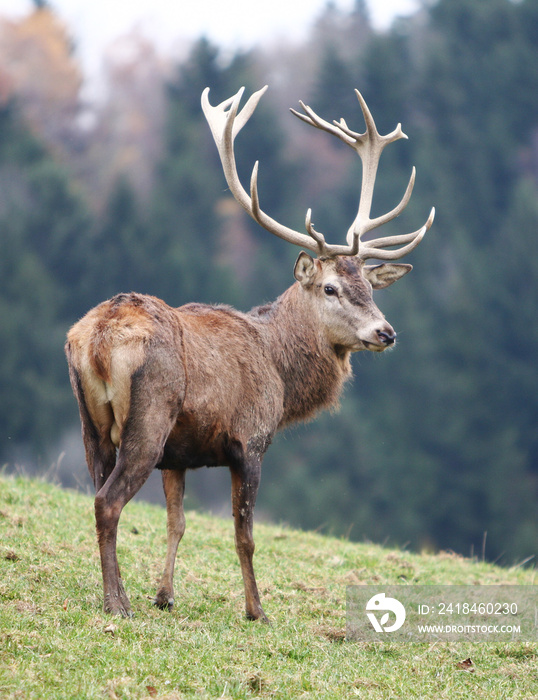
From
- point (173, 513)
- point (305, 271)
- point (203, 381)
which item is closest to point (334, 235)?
point (305, 271)

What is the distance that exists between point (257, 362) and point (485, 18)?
45.3m

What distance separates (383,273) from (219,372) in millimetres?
2126

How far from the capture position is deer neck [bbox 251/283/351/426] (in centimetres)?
729

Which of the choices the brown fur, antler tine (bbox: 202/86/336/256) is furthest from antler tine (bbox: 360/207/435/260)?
antler tine (bbox: 202/86/336/256)

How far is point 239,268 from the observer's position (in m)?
44.5

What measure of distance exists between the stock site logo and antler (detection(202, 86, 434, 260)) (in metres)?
2.48

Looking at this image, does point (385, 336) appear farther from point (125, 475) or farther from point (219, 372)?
point (125, 475)

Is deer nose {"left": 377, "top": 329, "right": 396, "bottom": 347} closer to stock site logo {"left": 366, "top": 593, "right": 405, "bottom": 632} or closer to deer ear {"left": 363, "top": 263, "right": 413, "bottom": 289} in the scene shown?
deer ear {"left": 363, "top": 263, "right": 413, "bottom": 289}

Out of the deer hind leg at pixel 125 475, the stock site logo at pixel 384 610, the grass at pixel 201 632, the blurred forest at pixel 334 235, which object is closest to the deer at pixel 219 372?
the deer hind leg at pixel 125 475

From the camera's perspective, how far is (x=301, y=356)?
7383 millimetres

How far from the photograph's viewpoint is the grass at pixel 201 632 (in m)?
4.85

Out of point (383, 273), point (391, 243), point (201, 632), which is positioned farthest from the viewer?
point (383, 273)

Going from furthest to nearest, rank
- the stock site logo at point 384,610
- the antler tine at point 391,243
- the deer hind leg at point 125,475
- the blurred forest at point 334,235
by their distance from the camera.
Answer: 1. the blurred forest at point 334,235
2. the antler tine at point 391,243
3. the stock site logo at point 384,610
4. the deer hind leg at point 125,475

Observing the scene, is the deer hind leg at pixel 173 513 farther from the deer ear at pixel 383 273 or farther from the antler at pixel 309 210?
the deer ear at pixel 383 273
